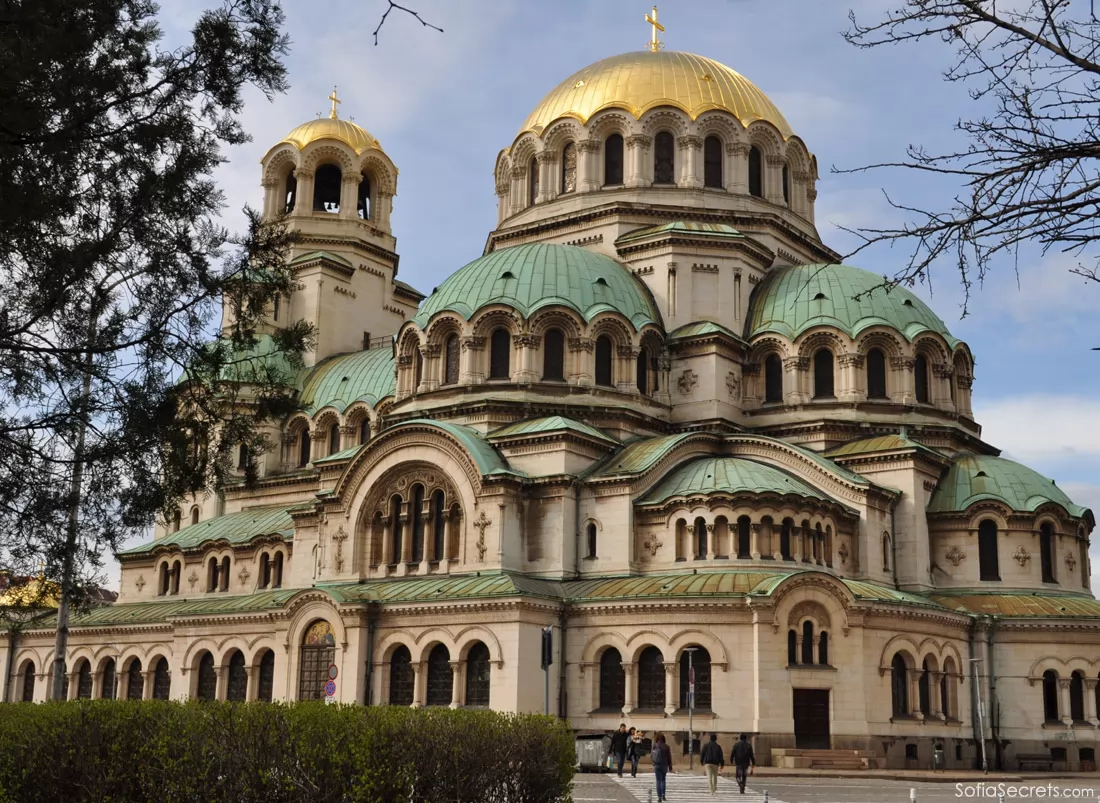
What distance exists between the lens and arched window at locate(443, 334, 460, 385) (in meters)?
45.5

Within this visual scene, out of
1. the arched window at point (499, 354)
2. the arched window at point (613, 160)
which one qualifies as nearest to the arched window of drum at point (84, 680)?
the arched window at point (499, 354)

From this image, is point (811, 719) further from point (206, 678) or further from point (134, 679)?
point (134, 679)

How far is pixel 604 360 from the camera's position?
4534cm

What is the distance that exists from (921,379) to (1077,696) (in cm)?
1229

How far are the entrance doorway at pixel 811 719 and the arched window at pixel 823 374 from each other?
13.2m

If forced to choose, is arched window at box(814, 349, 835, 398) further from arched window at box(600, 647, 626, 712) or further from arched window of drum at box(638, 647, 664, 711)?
arched window at box(600, 647, 626, 712)

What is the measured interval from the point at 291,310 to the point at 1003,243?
4994cm

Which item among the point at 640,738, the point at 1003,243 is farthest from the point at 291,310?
the point at 1003,243

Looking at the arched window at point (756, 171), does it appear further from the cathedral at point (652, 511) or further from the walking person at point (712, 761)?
the walking person at point (712, 761)

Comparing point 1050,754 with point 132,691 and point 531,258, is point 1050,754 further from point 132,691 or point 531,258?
point 132,691

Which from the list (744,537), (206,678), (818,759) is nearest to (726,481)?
(744,537)

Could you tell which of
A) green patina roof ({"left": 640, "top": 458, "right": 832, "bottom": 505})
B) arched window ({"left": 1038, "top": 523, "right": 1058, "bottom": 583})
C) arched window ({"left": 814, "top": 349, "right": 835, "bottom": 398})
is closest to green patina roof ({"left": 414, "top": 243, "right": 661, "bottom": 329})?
arched window ({"left": 814, "top": 349, "right": 835, "bottom": 398})

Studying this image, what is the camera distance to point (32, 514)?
1650 centimetres

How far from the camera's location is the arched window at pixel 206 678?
45.2 m
